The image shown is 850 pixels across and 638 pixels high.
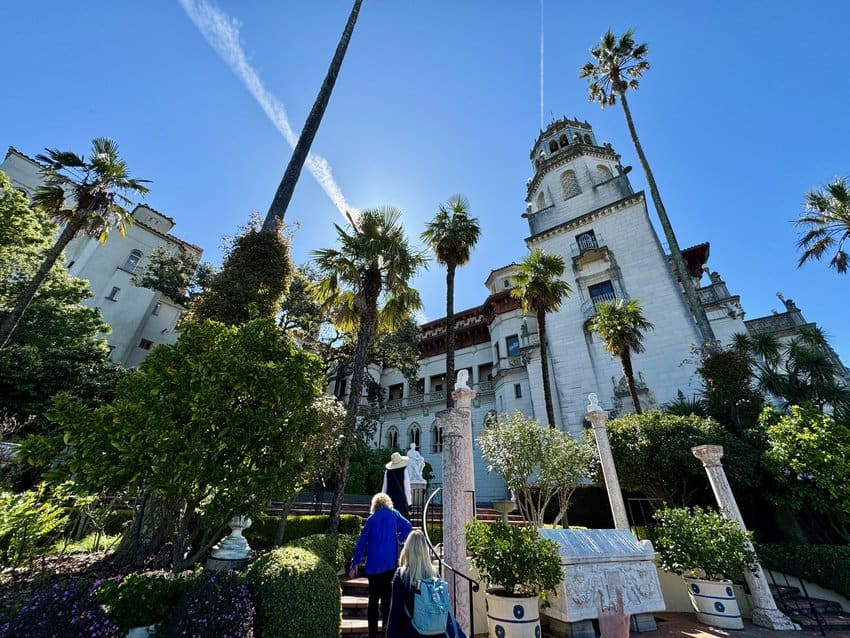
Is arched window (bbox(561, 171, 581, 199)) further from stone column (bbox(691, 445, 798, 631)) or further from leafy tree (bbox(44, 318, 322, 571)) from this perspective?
leafy tree (bbox(44, 318, 322, 571))

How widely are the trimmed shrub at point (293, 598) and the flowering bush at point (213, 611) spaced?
157 millimetres

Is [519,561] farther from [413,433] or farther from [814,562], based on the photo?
[413,433]

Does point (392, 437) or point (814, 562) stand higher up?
point (392, 437)

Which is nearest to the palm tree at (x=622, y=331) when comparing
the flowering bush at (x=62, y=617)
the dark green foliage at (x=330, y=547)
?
the dark green foliage at (x=330, y=547)

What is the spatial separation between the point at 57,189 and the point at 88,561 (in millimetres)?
12868

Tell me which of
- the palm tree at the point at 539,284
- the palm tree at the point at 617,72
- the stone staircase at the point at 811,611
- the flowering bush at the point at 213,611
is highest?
the palm tree at the point at 617,72

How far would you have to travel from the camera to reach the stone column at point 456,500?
16.2 feet

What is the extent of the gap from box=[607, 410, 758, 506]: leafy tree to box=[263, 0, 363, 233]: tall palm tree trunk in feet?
46.0

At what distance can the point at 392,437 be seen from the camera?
29.0m

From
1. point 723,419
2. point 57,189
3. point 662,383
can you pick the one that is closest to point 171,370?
point 57,189

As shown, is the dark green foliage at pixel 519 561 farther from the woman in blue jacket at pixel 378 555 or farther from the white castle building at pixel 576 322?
the white castle building at pixel 576 322

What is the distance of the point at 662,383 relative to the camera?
1892 centimetres

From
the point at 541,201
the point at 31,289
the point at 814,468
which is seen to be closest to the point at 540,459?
the point at 814,468

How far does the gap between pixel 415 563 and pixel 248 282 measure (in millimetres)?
7881
